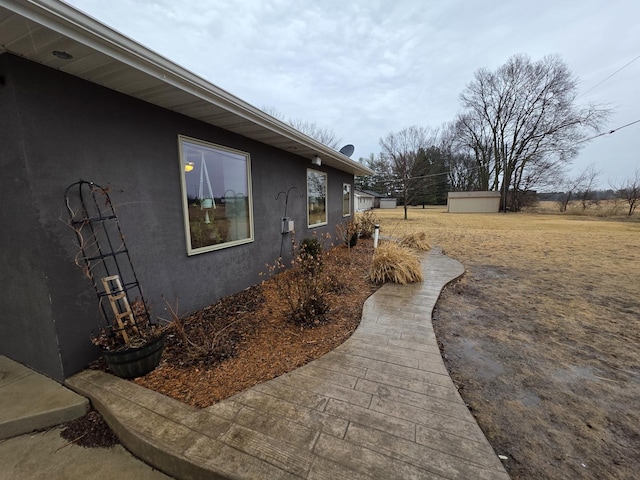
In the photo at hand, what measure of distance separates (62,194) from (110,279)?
2.39 ft

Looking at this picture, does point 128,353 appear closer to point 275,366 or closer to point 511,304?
point 275,366

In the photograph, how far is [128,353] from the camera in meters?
1.85

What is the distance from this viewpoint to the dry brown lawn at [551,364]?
1415mm

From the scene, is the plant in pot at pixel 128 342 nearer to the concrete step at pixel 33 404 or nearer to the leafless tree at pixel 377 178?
the concrete step at pixel 33 404

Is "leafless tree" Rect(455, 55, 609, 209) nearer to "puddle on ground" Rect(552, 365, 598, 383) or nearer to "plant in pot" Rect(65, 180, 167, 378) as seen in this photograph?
"puddle on ground" Rect(552, 365, 598, 383)

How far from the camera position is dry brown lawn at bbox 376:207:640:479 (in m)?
1.42

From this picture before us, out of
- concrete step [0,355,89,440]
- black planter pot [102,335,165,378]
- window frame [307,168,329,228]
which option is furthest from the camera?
window frame [307,168,329,228]

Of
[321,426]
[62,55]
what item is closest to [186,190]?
[62,55]

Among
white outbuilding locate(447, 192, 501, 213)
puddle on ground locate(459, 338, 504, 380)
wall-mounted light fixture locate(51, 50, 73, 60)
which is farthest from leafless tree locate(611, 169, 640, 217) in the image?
wall-mounted light fixture locate(51, 50, 73, 60)

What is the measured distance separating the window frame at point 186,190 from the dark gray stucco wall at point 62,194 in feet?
0.20

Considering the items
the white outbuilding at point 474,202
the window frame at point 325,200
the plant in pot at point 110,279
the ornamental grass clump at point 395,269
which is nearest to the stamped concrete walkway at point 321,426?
the plant in pot at point 110,279

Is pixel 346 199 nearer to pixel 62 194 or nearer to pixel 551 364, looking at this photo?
pixel 551 364

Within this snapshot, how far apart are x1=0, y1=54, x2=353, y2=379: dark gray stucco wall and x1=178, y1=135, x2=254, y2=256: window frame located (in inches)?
2.4

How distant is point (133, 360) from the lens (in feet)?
6.15
